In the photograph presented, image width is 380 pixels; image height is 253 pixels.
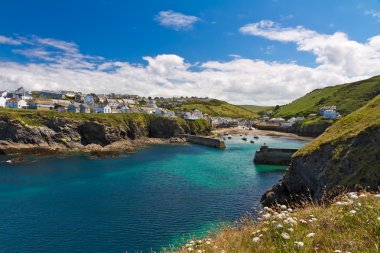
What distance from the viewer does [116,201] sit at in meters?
47.2

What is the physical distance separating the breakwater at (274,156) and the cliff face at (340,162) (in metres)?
41.0

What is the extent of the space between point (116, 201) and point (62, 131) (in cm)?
6955

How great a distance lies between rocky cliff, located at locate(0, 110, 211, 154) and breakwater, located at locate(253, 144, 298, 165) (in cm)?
4697

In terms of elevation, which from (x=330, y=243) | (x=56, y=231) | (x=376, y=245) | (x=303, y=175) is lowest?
(x=56, y=231)

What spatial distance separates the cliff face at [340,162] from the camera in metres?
29.9

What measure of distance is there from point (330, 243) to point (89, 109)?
153770mm

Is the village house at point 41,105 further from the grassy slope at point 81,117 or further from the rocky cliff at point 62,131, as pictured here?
the rocky cliff at point 62,131

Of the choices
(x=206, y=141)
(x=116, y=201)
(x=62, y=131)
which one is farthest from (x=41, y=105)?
(x=116, y=201)

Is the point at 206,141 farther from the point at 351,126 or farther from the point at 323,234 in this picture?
the point at 323,234

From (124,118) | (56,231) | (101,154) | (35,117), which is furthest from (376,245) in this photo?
(124,118)

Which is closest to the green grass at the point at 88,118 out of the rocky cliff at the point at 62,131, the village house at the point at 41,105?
the rocky cliff at the point at 62,131

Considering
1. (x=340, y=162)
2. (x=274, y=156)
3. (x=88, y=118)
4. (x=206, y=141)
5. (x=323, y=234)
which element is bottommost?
→ (x=274, y=156)

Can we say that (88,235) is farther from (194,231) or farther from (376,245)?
(376,245)

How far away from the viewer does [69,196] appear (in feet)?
165
